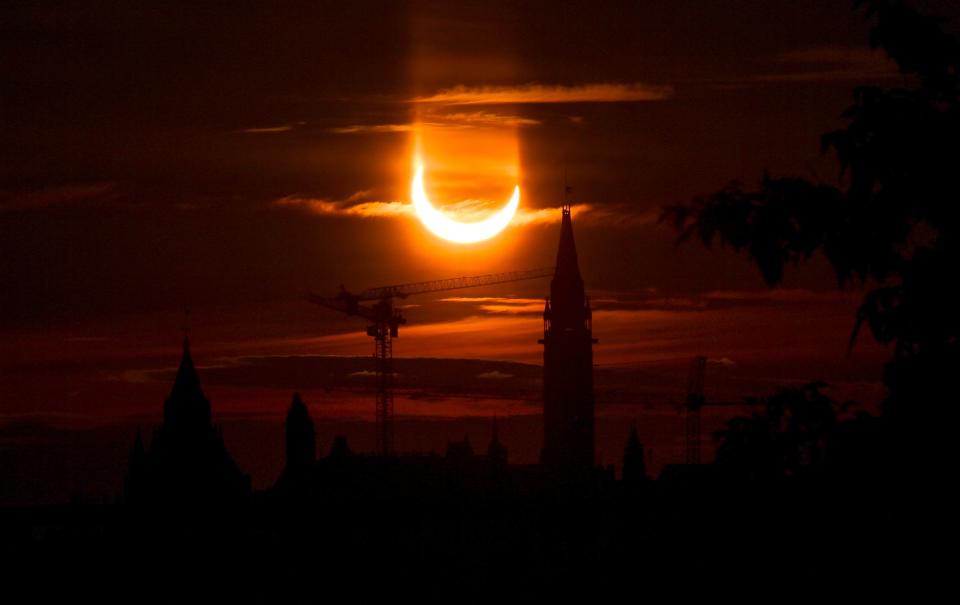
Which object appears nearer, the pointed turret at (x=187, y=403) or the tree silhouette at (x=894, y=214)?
the tree silhouette at (x=894, y=214)

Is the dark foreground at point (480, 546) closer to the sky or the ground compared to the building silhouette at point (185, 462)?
closer to the ground

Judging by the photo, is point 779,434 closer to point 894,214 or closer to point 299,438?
point 894,214

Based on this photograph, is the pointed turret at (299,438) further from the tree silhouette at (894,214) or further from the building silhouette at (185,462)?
the tree silhouette at (894,214)

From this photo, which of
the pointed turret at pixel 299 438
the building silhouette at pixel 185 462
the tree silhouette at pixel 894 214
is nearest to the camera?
the tree silhouette at pixel 894 214

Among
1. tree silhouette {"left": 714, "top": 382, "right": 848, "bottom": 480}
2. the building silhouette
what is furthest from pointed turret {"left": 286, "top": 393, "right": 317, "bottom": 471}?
tree silhouette {"left": 714, "top": 382, "right": 848, "bottom": 480}

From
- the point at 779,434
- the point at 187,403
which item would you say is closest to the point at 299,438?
the point at 187,403

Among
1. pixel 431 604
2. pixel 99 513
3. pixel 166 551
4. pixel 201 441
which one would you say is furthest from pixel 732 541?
pixel 201 441

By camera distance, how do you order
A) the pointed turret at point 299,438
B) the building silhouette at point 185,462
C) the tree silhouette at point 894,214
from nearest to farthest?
the tree silhouette at point 894,214, the building silhouette at point 185,462, the pointed turret at point 299,438

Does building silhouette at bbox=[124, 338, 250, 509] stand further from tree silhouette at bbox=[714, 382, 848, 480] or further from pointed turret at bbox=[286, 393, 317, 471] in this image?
tree silhouette at bbox=[714, 382, 848, 480]

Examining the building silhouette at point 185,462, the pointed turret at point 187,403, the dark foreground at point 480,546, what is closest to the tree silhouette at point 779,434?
the dark foreground at point 480,546
